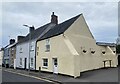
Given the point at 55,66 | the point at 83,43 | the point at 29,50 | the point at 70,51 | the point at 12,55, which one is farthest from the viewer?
the point at 12,55

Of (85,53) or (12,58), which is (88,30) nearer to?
(85,53)

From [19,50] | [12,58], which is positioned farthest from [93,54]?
[12,58]

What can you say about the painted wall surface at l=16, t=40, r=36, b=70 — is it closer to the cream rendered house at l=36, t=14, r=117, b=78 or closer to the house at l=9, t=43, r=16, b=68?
the cream rendered house at l=36, t=14, r=117, b=78

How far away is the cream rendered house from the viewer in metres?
21.9

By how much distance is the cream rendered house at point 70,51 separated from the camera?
21894 millimetres

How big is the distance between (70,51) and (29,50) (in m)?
11.7

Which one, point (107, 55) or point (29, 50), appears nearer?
point (29, 50)

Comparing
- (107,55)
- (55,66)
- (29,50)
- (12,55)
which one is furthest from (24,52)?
(107,55)

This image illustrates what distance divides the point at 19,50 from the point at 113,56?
17728mm

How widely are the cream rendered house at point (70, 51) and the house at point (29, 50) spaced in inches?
71.6

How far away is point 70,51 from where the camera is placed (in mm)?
21766

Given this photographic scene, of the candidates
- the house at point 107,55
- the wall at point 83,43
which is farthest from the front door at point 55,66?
the house at point 107,55

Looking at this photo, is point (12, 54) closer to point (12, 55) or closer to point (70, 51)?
point (12, 55)

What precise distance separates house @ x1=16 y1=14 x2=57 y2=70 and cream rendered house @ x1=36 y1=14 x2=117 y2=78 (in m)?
1.82
